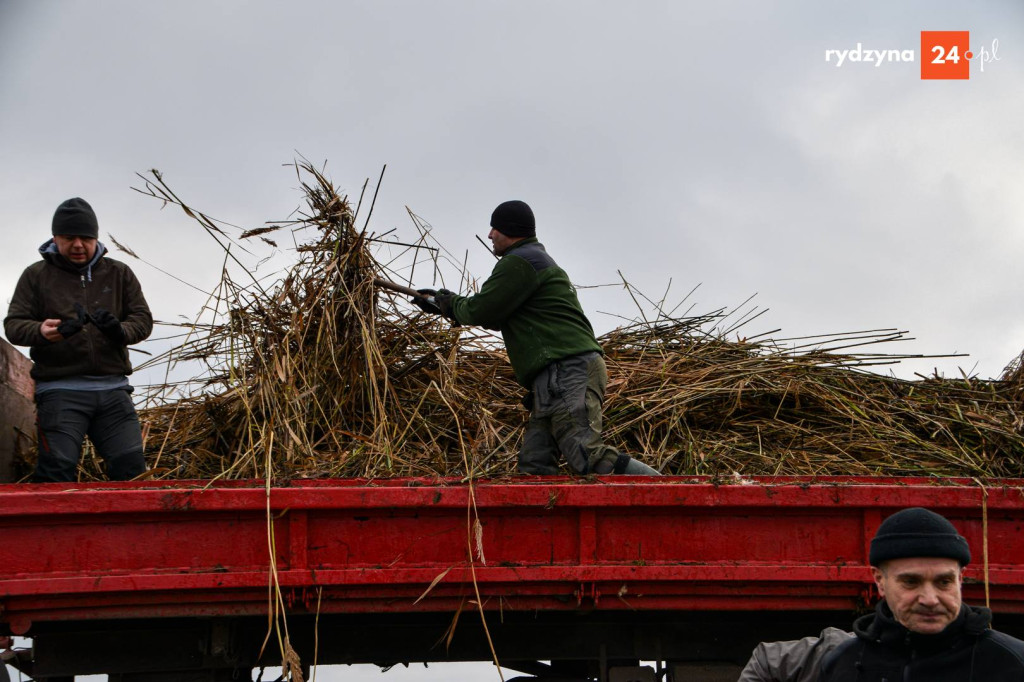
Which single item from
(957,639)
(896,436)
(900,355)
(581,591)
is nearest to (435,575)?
(581,591)

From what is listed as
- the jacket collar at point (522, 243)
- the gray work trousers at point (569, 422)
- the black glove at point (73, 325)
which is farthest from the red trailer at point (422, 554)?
the jacket collar at point (522, 243)

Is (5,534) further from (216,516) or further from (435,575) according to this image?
(435,575)

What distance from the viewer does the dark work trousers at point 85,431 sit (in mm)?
4094

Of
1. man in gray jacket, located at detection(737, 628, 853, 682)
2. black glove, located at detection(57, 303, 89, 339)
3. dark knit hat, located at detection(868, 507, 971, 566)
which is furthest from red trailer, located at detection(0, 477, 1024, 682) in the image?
dark knit hat, located at detection(868, 507, 971, 566)

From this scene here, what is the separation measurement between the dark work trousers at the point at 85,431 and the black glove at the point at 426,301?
55.8 inches

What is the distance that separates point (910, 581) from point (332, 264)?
3286 millimetres

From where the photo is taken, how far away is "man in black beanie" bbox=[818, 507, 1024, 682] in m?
2.17

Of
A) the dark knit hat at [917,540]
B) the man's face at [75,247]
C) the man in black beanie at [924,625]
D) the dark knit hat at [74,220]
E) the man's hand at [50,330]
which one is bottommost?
the man in black beanie at [924,625]

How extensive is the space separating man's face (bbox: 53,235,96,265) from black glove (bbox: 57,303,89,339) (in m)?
0.26

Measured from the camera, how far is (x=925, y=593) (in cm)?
223

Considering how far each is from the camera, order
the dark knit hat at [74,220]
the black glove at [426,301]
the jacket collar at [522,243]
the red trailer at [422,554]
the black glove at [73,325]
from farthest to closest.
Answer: the black glove at [426,301] < the jacket collar at [522,243] < the dark knit hat at [74,220] < the black glove at [73,325] < the red trailer at [422,554]

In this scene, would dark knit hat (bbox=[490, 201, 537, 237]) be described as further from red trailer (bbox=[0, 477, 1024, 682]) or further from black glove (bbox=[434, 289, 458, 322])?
red trailer (bbox=[0, 477, 1024, 682])

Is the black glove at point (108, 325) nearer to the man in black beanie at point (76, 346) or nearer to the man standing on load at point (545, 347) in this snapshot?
the man in black beanie at point (76, 346)

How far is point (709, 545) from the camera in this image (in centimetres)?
336
